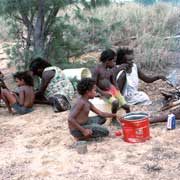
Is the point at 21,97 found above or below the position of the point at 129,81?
below

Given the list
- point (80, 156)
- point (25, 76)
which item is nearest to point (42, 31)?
point (25, 76)

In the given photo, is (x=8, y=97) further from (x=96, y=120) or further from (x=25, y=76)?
(x=96, y=120)

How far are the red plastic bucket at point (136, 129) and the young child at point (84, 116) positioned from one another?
0.26 m

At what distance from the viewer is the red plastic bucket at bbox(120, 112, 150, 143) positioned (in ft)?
14.5

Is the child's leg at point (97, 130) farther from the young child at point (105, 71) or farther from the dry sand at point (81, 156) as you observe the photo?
the young child at point (105, 71)

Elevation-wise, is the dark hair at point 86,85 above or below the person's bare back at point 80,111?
above

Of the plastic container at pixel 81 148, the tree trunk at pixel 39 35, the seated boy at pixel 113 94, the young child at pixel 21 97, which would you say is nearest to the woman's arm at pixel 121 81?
the seated boy at pixel 113 94

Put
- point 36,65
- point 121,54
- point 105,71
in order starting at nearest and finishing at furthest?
point 105,71, point 121,54, point 36,65

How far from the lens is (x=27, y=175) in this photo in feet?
12.8

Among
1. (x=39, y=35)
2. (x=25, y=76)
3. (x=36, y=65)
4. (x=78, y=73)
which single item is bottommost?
(x=78, y=73)

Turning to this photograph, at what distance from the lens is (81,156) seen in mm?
4230

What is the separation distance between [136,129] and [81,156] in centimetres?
66

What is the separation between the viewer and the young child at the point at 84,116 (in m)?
4.51

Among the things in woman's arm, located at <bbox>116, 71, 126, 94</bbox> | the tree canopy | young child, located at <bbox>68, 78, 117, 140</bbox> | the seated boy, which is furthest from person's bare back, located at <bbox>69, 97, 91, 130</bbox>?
the tree canopy
